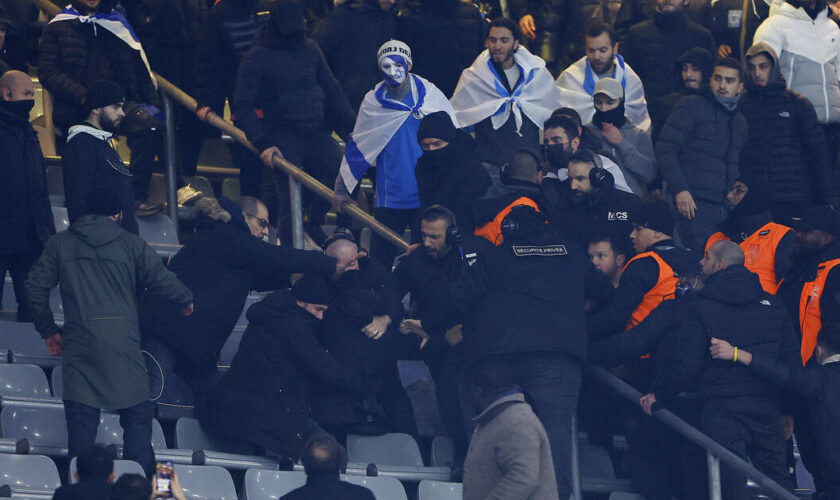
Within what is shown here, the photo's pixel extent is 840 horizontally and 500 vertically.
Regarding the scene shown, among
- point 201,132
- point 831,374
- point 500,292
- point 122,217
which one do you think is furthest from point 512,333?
point 201,132

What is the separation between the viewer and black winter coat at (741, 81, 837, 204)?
418 inches

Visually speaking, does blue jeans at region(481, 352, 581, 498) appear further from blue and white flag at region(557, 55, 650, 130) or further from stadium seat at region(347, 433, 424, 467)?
blue and white flag at region(557, 55, 650, 130)

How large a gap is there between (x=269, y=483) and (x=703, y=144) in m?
3.95

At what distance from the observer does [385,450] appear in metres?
8.78

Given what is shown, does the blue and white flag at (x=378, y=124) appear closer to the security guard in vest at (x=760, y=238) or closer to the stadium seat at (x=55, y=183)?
the security guard in vest at (x=760, y=238)

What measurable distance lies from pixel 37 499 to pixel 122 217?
192 centimetres

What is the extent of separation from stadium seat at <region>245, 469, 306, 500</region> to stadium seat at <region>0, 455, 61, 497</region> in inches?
37.4

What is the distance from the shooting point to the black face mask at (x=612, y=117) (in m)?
10.2

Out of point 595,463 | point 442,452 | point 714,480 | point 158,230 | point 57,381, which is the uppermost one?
point 158,230

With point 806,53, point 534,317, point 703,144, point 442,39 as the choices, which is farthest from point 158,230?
point 806,53

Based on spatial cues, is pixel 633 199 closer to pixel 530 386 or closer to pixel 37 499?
pixel 530 386

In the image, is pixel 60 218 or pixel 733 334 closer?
pixel 733 334

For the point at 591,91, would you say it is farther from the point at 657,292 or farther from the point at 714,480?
the point at 714,480

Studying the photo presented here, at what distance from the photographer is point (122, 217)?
883 cm
